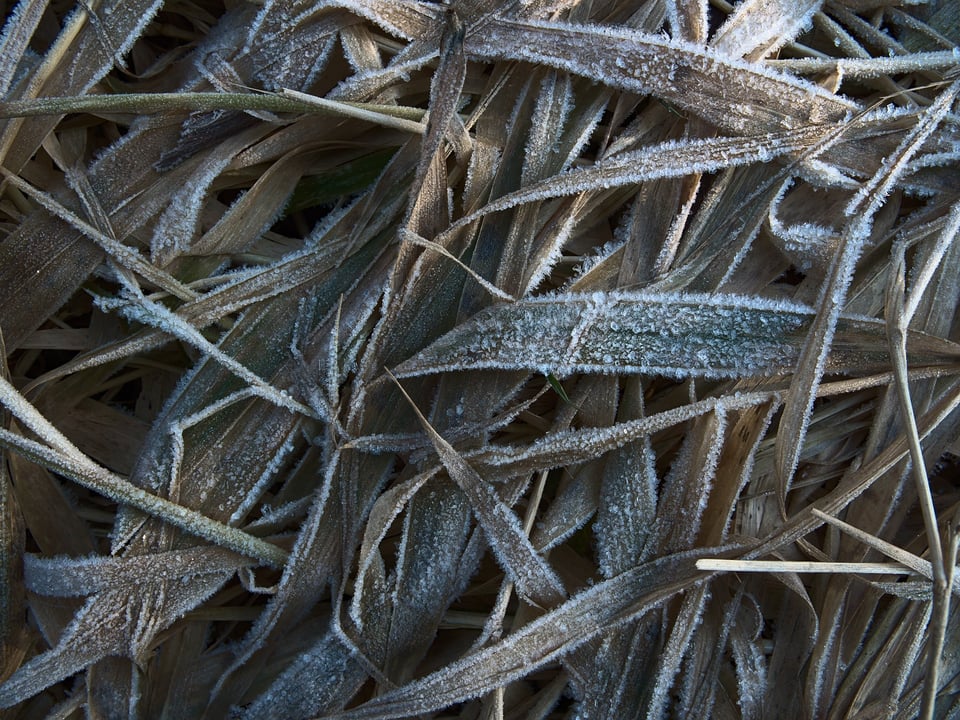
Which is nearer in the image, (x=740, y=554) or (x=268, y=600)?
(x=740, y=554)

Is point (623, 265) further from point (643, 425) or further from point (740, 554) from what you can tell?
point (740, 554)

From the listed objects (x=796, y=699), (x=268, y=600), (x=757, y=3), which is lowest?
(x=796, y=699)

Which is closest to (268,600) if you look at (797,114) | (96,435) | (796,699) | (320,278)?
(96,435)

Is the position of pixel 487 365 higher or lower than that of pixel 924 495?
higher

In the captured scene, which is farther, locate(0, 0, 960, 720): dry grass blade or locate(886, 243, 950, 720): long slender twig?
locate(0, 0, 960, 720): dry grass blade

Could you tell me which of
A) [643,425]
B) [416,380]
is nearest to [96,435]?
[416,380]

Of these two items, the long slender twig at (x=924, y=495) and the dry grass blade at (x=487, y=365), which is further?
the dry grass blade at (x=487, y=365)

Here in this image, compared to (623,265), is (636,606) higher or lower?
lower
